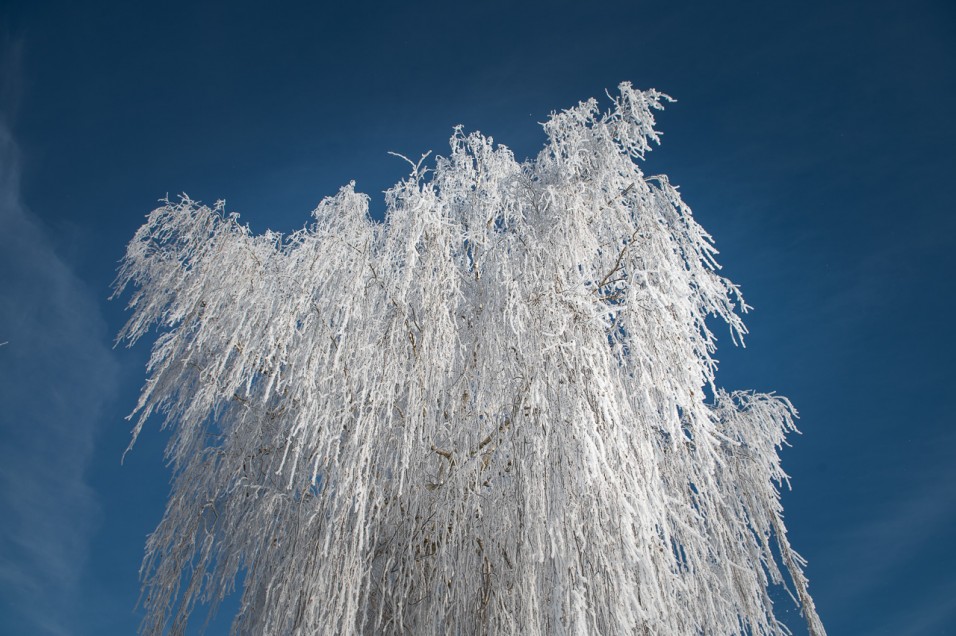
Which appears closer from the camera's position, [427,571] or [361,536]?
[361,536]

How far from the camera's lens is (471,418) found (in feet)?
10.6

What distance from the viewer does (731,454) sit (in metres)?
4.90

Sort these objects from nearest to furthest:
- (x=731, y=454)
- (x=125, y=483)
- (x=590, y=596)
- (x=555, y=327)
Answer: (x=590, y=596)
(x=555, y=327)
(x=731, y=454)
(x=125, y=483)

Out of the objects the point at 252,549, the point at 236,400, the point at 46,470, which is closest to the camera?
the point at 252,549

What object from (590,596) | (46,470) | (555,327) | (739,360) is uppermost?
(739,360)

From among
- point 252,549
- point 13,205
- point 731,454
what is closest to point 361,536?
point 252,549

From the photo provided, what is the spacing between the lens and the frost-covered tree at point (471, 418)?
8.93ft

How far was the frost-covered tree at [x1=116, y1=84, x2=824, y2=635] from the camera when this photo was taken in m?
2.72

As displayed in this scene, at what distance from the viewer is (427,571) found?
3178mm

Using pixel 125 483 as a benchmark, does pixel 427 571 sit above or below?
below

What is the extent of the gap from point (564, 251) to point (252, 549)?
2.63 m

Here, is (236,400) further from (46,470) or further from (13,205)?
(46,470)

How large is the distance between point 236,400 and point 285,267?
1247mm

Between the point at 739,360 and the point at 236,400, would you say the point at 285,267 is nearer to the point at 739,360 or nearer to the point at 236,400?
the point at 236,400
